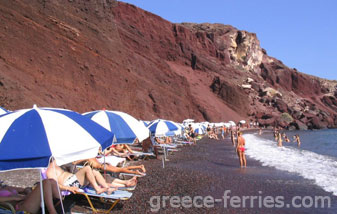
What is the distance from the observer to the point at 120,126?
27.4 ft

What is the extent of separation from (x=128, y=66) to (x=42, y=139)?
35.6 m

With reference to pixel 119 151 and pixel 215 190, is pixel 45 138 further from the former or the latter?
pixel 119 151

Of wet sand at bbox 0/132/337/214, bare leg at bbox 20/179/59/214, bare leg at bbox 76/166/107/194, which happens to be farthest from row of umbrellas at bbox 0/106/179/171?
wet sand at bbox 0/132/337/214

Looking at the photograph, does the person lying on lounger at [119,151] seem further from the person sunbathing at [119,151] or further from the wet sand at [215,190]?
the wet sand at [215,190]

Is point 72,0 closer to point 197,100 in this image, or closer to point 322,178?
point 322,178

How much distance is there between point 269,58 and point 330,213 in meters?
130

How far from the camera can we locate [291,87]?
122 m

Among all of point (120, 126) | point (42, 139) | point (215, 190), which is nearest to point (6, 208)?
point (42, 139)

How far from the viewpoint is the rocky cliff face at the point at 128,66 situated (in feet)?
84.4

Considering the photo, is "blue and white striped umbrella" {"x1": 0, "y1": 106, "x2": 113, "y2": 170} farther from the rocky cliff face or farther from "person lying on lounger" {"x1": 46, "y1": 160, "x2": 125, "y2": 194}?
the rocky cliff face

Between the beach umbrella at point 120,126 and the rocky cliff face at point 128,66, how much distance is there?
1324 centimetres

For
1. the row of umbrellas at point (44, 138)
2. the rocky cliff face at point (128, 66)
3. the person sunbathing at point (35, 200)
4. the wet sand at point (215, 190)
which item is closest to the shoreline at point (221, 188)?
the wet sand at point (215, 190)

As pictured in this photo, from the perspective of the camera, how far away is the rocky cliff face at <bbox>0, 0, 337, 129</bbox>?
25.7m

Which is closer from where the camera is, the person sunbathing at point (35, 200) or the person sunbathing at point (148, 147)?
the person sunbathing at point (35, 200)
